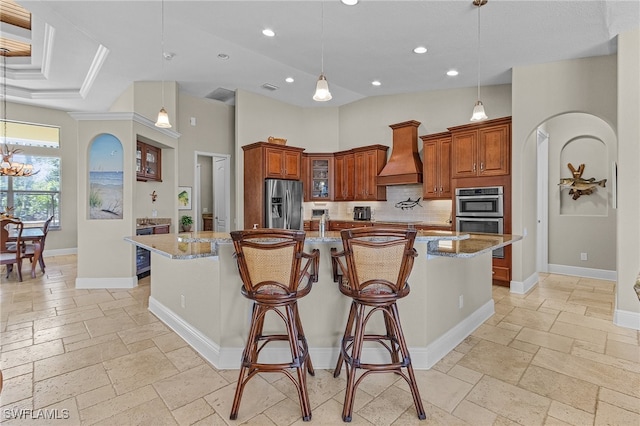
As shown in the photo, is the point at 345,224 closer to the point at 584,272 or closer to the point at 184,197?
the point at 184,197

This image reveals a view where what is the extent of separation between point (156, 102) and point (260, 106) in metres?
1.89

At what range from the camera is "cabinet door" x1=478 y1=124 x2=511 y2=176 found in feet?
15.1

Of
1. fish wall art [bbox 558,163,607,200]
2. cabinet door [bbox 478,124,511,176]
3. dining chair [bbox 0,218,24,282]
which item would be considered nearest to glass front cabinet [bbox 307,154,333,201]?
cabinet door [bbox 478,124,511,176]

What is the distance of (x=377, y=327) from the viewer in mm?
2445

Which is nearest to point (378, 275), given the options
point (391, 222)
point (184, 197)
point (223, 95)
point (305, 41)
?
point (305, 41)

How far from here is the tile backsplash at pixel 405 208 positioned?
19.0 ft

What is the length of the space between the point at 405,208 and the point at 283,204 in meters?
2.37

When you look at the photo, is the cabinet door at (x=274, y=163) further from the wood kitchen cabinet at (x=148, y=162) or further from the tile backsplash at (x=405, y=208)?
the wood kitchen cabinet at (x=148, y=162)

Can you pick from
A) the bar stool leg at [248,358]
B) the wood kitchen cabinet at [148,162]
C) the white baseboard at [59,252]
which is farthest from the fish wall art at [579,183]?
the white baseboard at [59,252]

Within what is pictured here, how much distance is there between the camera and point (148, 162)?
17.4ft

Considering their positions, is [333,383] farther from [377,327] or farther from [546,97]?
[546,97]

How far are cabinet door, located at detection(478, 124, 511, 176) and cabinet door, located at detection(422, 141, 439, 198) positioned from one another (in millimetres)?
740

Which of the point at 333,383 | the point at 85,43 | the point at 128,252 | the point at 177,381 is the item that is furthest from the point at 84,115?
the point at 333,383

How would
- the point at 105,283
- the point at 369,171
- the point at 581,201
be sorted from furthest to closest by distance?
the point at 369,171, the point at 581,201, the point at 105,283
